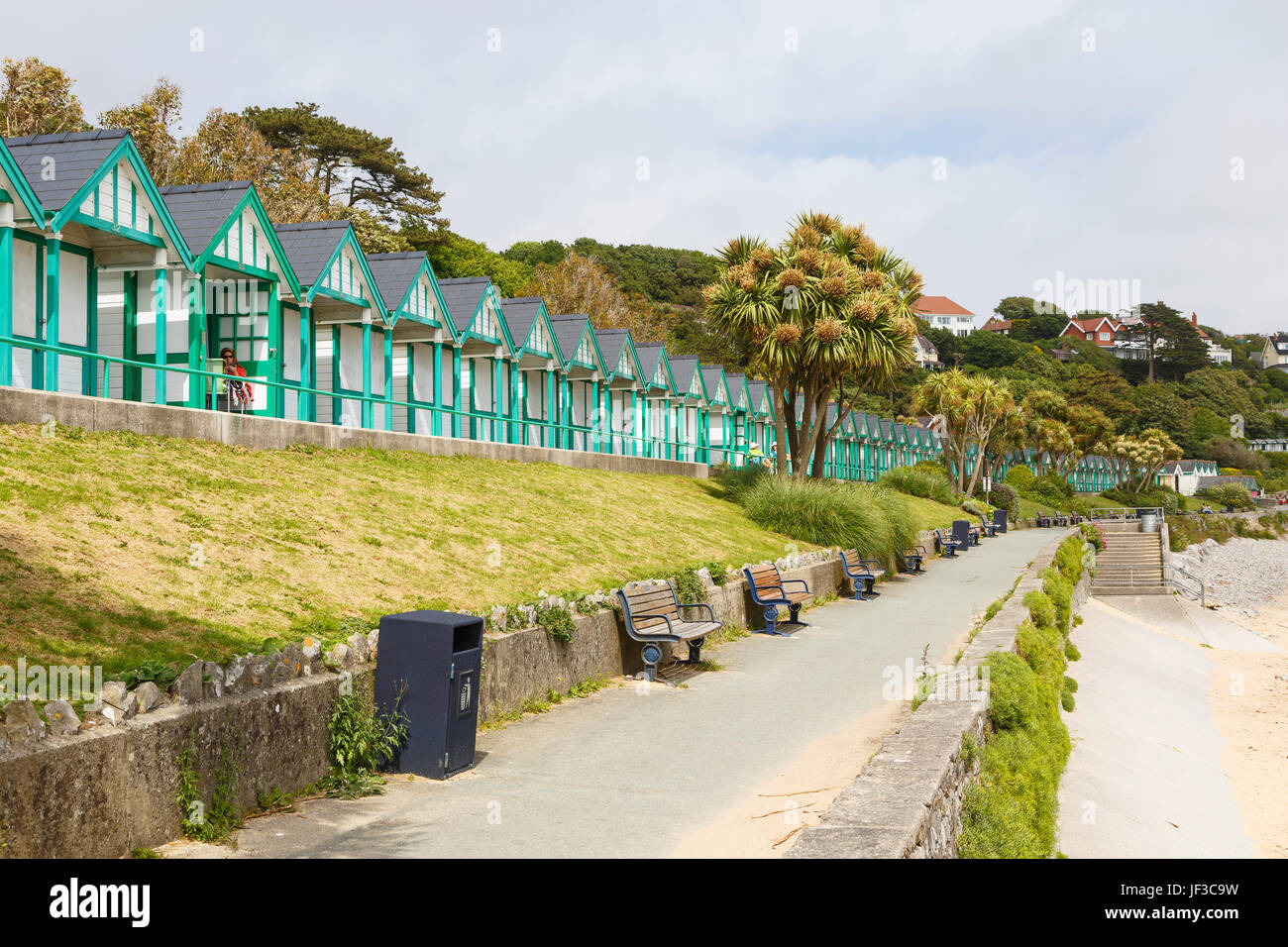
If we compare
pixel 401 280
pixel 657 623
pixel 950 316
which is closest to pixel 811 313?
pixel 401 280

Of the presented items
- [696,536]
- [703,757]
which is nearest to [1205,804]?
[703,757]

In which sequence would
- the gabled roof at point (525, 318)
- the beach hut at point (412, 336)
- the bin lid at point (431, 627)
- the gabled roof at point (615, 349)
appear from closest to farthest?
the bin lid at point (431, 627) < the beach hut at point (412, 336) < the gabled roof at point (525, 318) < the gabled roof at point (615, 349)

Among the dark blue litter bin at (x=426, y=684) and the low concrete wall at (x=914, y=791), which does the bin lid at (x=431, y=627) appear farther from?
the low concrete wall at (x=914, y=791)

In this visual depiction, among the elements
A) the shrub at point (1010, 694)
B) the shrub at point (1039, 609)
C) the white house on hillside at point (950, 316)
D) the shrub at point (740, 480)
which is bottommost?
the shrub at point (1039, 609)

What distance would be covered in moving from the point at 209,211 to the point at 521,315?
1206 centimetres

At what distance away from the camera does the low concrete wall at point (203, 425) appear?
10.8 m

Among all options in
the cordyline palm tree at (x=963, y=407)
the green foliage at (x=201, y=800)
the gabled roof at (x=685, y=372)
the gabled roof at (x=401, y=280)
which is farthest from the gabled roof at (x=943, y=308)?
the green foliage at (x=201, y=800)

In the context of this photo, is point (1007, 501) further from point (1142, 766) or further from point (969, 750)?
point (969, 750)

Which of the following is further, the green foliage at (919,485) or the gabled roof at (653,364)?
the green foliage at (919,485)

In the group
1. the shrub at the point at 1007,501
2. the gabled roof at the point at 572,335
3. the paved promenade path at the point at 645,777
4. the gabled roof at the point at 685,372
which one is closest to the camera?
the paved promenade path at the point at 645,777

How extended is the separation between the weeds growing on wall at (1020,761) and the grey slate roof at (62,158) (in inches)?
557

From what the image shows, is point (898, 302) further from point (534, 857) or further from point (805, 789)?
point (534, 857)

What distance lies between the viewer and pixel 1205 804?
1184cm

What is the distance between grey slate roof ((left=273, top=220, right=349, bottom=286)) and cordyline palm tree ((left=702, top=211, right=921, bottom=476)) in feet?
28.8
